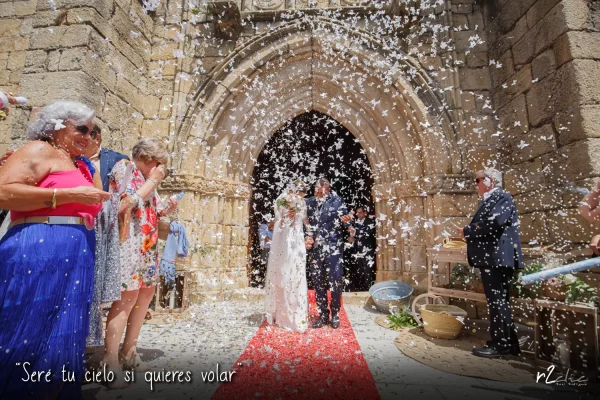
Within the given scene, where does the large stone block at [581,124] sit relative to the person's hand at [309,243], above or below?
above

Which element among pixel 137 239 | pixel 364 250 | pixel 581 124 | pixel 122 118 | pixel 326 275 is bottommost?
pixel 326 275

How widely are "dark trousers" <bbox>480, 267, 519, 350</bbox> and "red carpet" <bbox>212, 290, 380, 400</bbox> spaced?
1.33 m

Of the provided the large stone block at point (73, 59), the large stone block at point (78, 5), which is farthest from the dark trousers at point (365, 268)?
the large stone block at point (78, 5)

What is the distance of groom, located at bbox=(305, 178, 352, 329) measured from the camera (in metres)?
3.75

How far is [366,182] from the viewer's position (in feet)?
23.1

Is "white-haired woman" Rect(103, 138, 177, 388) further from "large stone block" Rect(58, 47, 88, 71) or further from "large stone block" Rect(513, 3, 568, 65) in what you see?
"large stone block" Rect(513, 3, 568, 65)

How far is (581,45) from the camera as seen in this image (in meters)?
3.29

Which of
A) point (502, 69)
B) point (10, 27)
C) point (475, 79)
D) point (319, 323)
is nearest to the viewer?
point (319, 323)

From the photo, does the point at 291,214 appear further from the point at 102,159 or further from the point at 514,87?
the point at 514,87

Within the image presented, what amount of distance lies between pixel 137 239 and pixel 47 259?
2.53ft

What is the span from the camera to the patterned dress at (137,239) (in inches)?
83.1

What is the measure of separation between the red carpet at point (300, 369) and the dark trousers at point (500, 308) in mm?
1329

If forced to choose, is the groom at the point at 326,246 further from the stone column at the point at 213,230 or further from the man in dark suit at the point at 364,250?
the man in dark suit at the point at 364,250

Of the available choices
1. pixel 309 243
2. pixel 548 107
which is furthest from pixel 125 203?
pixel 548 107
